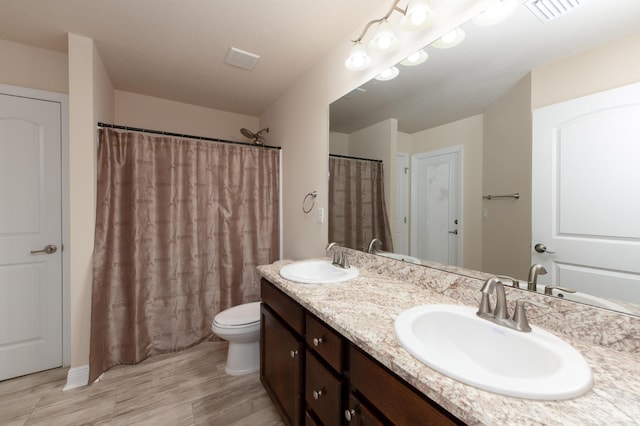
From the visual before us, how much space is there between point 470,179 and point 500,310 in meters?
0.57

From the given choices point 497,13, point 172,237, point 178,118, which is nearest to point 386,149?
point 497,13

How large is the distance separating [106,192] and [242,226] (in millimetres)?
1024

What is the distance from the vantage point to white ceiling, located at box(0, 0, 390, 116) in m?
1.41

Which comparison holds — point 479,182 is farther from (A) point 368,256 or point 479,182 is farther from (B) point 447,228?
(A) point 368,256

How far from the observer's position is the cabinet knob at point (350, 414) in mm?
805

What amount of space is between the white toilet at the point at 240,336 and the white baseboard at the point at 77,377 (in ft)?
2.82

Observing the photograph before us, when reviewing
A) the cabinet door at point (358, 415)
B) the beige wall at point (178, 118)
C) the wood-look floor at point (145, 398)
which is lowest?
the wood-look floor at point (145, 398)

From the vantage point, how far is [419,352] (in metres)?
→ 0.64

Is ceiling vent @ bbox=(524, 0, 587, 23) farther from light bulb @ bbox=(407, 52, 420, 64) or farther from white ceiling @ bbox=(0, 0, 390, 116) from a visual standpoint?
white ceiling @ bbox=(0, 0, 390, 116)

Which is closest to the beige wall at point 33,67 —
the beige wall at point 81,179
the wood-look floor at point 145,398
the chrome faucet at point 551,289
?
the beige wall at point 81,179

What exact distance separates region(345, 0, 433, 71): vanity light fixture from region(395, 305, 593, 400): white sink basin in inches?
47.7

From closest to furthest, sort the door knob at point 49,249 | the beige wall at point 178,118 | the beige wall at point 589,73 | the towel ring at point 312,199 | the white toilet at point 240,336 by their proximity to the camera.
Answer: the beige wall at point 589,73 → the white toilet at point 240,336 → the door knob at point 49,249 → the towel ring at point 312,199 → the beige wall at point 178,118

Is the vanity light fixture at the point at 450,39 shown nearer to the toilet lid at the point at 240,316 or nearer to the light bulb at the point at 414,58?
the light bulb at the point at 414,58

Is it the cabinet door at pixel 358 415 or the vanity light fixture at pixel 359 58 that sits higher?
the vanity light fixture at pixel 359 58
